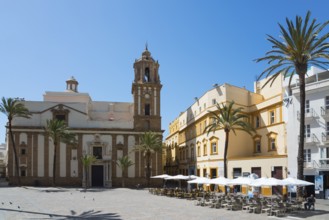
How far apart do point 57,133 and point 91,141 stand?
707cm

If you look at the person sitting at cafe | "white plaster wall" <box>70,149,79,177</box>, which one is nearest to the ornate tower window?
"white plaster wall" <box>70,149,79,177</box>

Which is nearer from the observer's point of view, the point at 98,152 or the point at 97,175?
the point at 97,175

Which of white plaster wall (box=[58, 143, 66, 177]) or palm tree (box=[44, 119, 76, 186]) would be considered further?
white plaster wall (box=[58, 143, 66, 177])

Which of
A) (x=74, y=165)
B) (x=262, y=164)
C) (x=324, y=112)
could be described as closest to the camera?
(x=324, y=112)

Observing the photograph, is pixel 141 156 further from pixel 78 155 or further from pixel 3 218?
pixel 3 218

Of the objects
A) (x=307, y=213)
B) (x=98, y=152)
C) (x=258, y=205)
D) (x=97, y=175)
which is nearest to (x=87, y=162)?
(x=98, y=152)

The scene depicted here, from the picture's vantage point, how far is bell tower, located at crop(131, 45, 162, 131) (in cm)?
6562

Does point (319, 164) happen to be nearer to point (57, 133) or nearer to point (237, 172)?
point (237, 172)

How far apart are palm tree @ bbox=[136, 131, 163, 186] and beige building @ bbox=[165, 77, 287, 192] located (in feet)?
20.6

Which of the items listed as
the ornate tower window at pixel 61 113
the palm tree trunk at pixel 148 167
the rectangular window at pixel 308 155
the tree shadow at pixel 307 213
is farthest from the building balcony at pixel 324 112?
the ornate tower window at pixel 61 113

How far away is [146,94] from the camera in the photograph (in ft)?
219

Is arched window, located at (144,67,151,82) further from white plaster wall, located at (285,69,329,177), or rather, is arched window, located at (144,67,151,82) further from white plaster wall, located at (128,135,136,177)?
white plaster wall, located at (285,69,329,177)

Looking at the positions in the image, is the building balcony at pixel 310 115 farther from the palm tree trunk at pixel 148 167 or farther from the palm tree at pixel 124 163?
the palm tree at pixel 124 163

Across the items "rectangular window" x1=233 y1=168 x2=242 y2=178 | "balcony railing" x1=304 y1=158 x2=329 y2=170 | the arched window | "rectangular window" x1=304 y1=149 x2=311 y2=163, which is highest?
the arched window
